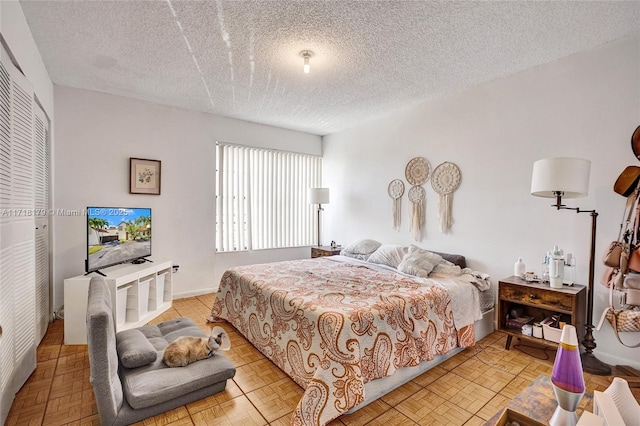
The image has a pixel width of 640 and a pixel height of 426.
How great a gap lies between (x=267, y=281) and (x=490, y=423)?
2000 millimetres

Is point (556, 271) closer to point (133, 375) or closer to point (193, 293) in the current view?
point (133, 375)

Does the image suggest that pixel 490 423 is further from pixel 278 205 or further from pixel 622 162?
pixel 278 205

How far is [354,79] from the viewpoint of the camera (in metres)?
3.18

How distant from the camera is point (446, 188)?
3.63 m

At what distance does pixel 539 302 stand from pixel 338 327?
189 centimetres

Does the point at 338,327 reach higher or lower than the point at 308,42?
lower

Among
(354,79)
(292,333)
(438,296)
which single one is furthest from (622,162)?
(292,333)

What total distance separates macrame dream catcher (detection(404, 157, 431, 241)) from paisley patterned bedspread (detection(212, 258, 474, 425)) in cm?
110

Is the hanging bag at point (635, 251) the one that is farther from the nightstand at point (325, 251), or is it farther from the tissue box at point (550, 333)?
the nightstand at point (325, 251)

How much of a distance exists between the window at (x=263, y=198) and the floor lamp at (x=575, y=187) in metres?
3.69

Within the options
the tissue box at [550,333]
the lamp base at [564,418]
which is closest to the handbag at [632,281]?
the tissue box at [550,333]

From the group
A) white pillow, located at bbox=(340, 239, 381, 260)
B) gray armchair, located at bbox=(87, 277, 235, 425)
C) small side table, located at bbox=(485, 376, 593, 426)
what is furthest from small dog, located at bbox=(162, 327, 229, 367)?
white pillow, located at bbox=(340, 239, 381, 260)

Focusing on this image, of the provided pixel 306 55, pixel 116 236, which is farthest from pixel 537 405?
pixel 116 236

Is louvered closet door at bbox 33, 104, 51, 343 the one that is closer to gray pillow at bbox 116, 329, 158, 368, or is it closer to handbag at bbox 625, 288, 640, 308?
gray pillow at bbox 116, 329, 158, 368
